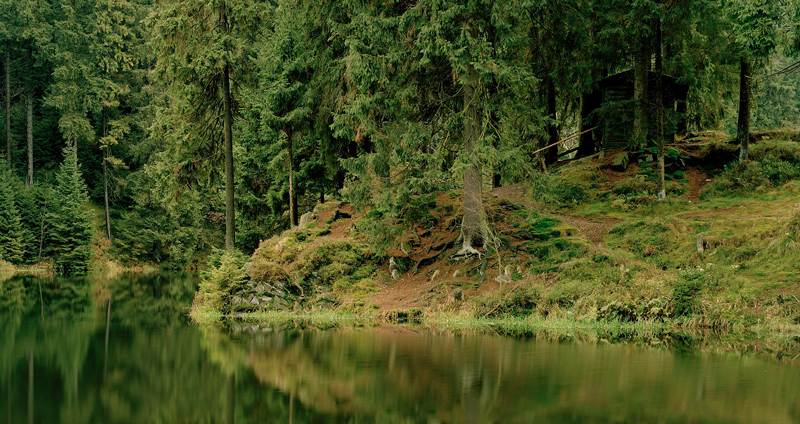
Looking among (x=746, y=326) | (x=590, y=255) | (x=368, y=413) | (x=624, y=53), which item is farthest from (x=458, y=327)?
(x=624, y=53)

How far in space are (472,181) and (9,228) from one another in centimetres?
3266

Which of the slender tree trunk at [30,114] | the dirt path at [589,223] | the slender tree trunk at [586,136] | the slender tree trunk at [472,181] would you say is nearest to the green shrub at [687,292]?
the dirt path at [589,223]

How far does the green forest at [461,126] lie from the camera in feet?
55.2

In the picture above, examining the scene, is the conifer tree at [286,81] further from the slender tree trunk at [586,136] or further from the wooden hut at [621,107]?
the slender tree trunk at [586,136]

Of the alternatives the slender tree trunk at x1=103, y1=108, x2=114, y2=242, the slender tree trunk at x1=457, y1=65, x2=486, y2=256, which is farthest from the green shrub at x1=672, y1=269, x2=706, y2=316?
the slender tree trunk at x1=103, y1=108, x2=114, y2=242

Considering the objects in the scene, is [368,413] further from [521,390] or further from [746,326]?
[746,326]

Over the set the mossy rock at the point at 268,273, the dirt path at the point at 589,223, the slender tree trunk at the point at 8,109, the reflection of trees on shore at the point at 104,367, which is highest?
the slender tree trunk at the point at 8,109

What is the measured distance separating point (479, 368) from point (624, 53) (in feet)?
50.3

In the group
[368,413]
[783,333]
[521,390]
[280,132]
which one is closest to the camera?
[368,413]

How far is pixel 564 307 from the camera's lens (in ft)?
50.1

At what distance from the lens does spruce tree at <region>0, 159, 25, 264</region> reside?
38062 millimetres

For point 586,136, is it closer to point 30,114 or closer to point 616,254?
point 616,254

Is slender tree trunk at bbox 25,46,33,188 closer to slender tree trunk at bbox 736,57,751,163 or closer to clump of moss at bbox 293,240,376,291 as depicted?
clump of moss at bbox 293,240,376,291

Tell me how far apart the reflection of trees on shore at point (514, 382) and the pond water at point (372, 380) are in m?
0.02
